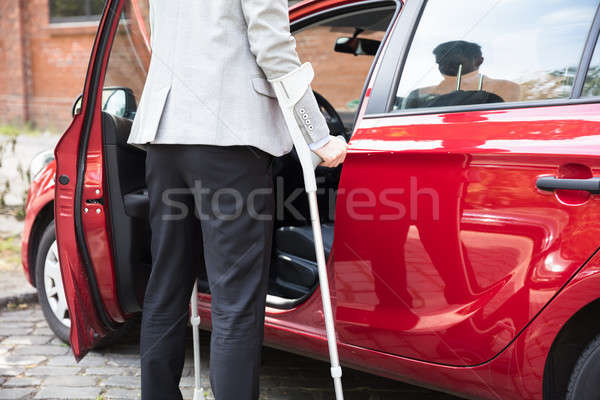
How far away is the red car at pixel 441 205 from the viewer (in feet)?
5.62

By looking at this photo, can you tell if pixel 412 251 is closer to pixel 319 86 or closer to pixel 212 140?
pixel 212 140

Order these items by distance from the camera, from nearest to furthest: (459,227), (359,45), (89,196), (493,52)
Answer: (459,227)
(493,52)
(89,196)
(359,45)

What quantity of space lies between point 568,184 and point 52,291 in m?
2.54

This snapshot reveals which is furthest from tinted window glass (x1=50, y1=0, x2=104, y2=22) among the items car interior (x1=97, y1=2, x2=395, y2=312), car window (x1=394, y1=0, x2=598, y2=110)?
car window (x1=394, y1=0, x2=598, y2=110)

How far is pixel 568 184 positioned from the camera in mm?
1646

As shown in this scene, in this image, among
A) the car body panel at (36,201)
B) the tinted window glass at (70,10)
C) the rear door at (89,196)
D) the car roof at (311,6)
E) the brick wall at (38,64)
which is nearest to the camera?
the rear door at (89,196)

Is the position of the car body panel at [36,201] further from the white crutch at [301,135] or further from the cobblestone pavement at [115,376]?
the white crutch at [301,135]

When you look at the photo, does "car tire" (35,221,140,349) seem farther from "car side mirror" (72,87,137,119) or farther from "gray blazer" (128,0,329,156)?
"gray blazer" (128,0,329,156)

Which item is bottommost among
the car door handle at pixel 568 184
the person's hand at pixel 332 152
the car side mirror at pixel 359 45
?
the car door handle at pixel 568 184

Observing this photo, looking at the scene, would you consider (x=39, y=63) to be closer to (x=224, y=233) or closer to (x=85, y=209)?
(x=85, y=209)

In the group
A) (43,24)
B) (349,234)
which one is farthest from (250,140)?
(43,24)

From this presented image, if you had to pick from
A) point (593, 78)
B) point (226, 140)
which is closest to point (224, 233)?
point (226, 140)

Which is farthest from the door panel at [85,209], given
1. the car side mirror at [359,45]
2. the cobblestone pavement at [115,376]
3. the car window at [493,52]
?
the car side mirror at [359,45]

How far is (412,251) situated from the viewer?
6.47 ft
